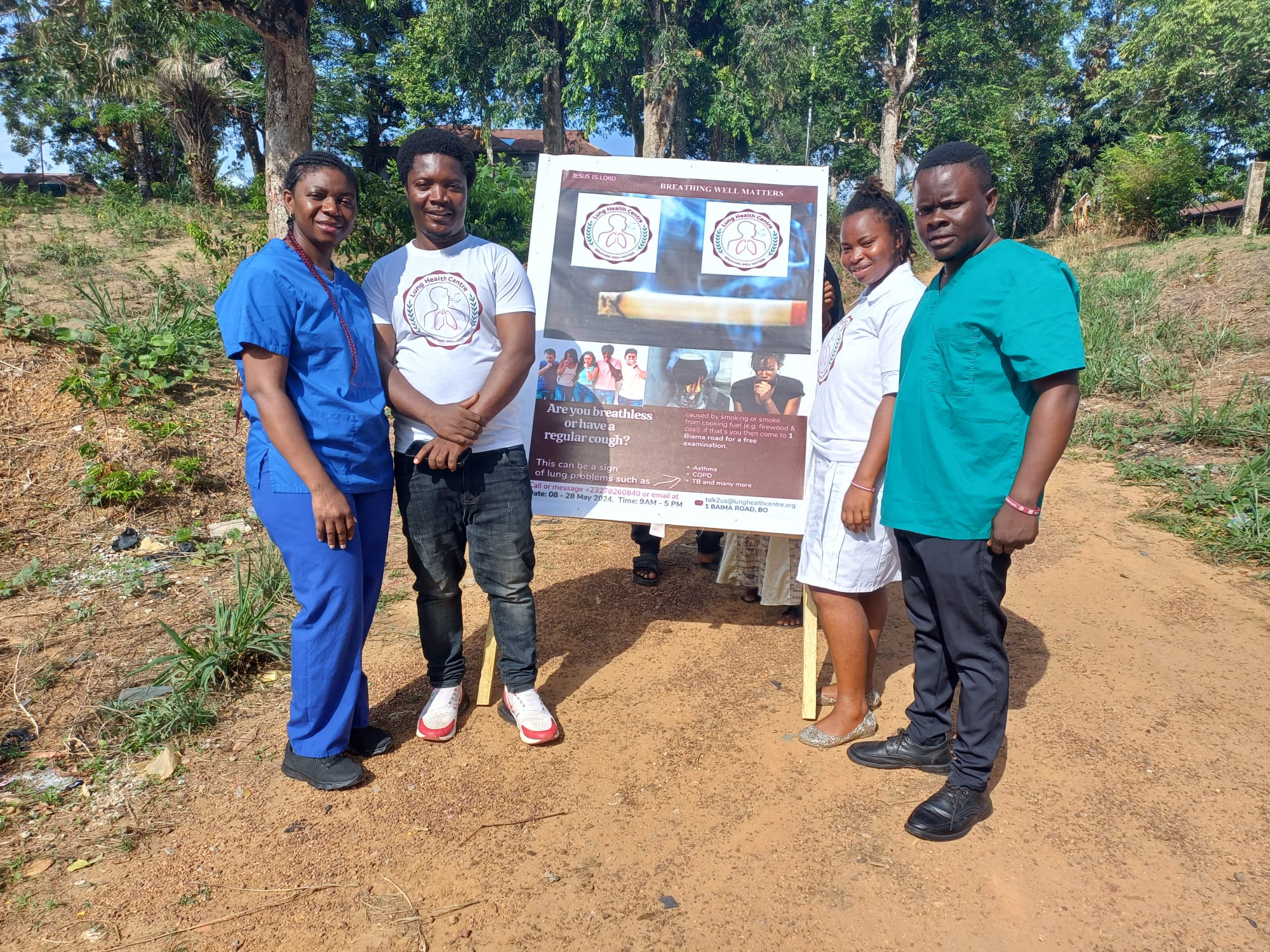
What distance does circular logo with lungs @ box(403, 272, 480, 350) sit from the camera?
8.11 ft

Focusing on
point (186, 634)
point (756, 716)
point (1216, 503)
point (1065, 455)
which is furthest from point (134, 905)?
point (1065, 455)

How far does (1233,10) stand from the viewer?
1620 cm

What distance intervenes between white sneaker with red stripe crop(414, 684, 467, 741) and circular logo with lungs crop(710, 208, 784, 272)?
1.90 m

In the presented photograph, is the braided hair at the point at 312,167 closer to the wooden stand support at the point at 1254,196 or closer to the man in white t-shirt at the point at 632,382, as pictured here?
the man in white t-shirt at the point at 632,382

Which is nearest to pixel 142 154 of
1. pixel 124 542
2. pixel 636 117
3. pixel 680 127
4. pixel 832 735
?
pixel 636 117

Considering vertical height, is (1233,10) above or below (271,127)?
above

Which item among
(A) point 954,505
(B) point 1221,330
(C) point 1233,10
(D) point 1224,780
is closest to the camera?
(A) point 954,505

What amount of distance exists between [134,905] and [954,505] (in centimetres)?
237

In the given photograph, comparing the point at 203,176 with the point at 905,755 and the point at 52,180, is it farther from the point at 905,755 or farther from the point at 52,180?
the point at 52,180

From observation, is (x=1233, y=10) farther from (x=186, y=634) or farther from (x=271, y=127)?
(x=186, y=634)

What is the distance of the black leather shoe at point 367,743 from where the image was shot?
8.82ft

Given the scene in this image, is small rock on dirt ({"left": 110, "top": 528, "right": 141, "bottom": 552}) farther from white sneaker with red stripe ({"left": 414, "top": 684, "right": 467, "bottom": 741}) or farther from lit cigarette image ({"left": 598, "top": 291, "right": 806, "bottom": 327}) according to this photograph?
lit cigarette image ({"left": 598, "top": 291, "right": 806, "bottom": 327})

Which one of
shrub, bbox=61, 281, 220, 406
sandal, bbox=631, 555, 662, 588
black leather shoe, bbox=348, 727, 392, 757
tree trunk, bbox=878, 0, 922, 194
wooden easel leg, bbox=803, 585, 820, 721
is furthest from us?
tree trunk, bbox=878, 0, 922, 194

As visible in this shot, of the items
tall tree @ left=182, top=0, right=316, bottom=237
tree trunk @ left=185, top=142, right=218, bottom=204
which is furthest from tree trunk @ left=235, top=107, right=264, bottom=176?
tall tree @ left=182, top=0, right=316, bottom=237
